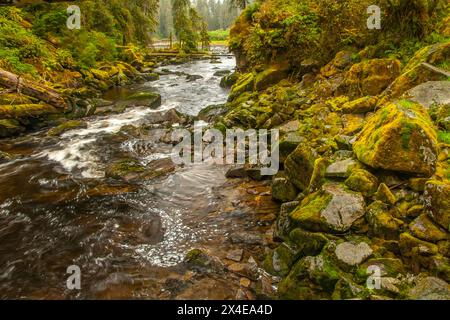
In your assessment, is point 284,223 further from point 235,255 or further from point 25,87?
point 25,87

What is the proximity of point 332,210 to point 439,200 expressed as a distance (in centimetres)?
120

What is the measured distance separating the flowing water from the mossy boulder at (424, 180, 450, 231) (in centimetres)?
258

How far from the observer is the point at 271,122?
30.7ft

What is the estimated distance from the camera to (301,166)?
18.8ft

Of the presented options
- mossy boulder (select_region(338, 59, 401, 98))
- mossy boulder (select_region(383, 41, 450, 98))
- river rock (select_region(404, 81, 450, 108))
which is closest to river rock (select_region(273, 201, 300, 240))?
river rock (select_region(404, 81, 450, 108))

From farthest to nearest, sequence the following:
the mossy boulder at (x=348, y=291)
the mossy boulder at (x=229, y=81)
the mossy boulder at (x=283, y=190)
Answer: the mossy boulder at (x=229, y=81)
the mossy boulder at (x=283, y=190)
the mossy boulder at (x=348, y=291)

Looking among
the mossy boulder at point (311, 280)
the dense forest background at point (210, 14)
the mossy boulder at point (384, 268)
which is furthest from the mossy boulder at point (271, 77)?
the dense forest background at point (210, 14)

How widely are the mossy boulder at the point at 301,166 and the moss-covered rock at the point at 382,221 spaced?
62.5 inches

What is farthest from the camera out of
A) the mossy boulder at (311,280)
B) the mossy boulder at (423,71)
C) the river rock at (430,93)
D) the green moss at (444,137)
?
the mossy boulder at (423,71)

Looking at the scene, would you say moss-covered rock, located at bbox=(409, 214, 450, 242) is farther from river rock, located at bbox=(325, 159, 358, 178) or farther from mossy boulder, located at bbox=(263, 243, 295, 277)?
mossy boulder, located at bbox=(263, 243, 295, 277)

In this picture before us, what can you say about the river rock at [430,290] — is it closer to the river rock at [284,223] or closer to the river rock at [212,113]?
the river rock at [284,223]

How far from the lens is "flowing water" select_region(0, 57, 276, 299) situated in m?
4.64

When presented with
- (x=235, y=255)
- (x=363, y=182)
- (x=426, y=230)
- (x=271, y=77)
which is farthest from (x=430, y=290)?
(x=271, y=77)

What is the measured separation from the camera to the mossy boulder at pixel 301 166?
561cm
